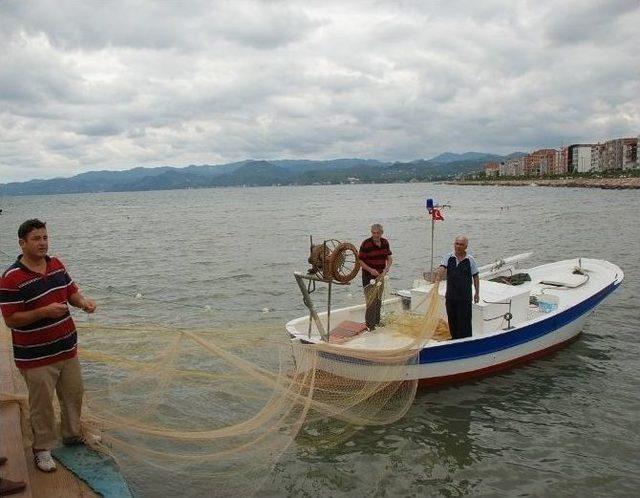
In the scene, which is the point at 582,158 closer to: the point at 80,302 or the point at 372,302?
the point at 372,302

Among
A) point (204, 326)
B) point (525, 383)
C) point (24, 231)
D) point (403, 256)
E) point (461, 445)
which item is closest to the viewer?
point (24, 231)

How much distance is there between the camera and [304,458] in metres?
7.28

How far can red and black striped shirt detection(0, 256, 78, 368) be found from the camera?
14.4 feet

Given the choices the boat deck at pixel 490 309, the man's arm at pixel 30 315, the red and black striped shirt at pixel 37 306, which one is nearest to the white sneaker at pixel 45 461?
the red and black striped shirt at pixel 37 306

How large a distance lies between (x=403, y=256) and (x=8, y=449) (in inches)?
965

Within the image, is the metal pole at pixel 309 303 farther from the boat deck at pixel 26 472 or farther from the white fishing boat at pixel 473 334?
the boat deck at pixel 26 472

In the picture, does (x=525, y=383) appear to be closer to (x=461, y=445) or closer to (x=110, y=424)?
(x=461, y=445)

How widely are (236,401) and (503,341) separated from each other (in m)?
4.82

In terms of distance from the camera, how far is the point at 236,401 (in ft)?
29.6

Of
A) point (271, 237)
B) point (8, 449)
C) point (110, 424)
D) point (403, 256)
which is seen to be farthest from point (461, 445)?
point (271, 237)

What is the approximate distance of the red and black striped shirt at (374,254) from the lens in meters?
9.53

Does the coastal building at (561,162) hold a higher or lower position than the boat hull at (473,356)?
higher

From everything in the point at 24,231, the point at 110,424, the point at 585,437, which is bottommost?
the point at 585,437

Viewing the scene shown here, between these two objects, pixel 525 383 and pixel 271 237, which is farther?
pixel 271 237
